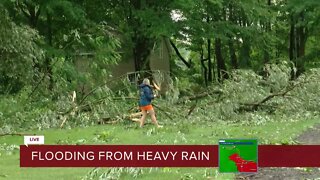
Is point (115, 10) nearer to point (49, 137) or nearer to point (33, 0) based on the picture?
point (33, 0)

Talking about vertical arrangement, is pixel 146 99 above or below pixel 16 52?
below

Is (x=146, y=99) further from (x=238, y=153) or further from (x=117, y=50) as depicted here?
(x=117, y=50)

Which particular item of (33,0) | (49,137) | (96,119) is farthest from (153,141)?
(33,0)

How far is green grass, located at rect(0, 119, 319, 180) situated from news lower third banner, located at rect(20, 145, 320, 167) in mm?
1680

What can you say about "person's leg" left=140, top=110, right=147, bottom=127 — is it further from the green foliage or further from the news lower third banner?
the news lower third banner

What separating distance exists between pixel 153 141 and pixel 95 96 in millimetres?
4623

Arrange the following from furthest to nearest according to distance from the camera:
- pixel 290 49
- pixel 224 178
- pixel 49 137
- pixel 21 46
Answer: pixel 290 49
pixel 21 46
pixel 49 137
pixel 224 178

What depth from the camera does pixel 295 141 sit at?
36.0 feet

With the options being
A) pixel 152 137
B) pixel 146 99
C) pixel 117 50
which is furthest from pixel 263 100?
pixel 117 50

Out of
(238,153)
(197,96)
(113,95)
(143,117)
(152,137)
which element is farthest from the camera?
(197,96)

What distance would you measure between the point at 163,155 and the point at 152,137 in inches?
251

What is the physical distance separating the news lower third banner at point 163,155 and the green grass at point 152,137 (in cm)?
168

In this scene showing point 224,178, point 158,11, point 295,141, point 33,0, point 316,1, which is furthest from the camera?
point 158,11

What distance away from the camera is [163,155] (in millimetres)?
5656
